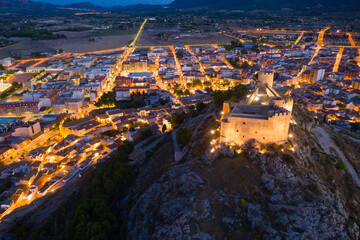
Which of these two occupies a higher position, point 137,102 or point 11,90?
point 137,102

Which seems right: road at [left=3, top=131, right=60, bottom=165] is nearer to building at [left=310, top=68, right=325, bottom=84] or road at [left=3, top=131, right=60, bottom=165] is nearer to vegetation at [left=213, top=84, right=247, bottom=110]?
vegetation at [left=213, top=84, right=247, bottom=110]

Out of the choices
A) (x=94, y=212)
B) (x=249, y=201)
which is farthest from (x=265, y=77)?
(x=94, y=212)

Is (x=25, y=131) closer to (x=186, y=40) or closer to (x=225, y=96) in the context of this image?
(x=225, y=96)

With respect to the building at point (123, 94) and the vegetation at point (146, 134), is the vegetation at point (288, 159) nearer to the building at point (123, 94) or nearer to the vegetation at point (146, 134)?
the vegetation at point (146, 134)

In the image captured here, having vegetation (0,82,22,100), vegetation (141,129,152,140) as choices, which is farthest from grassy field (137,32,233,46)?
vegetation (141,129,152,140)

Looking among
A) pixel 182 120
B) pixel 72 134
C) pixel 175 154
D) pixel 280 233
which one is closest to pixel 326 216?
pixel 280 233

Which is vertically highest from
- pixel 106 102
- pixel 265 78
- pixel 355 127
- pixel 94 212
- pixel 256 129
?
pixel 265 78
